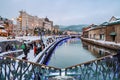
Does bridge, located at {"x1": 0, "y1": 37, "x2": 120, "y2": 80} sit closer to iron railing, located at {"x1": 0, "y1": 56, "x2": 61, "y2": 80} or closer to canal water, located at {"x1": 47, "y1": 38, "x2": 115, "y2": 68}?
iron railing, located at {"x1": 0, "y1": 56, "x2": 61, "y2": 80}

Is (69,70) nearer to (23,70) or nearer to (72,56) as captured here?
(23,70)

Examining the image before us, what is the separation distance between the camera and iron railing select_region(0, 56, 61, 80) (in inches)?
421

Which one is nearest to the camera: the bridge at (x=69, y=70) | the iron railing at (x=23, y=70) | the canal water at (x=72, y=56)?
the bridge at (x=69, y=70)

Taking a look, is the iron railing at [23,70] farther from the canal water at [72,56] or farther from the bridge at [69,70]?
the canal water at [72,56]

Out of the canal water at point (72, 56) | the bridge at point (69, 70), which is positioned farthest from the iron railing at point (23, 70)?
the canal water at point (72, 56)

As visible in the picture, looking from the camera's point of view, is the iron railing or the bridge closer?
the bridge

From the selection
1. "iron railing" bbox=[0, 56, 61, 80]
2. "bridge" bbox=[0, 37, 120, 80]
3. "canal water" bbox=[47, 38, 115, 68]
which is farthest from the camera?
"canal water" bbox=[47, 38, 115, 68]

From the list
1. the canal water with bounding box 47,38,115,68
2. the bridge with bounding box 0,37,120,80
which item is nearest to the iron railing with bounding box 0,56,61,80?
the bridge with bounding box 0,37,120,80

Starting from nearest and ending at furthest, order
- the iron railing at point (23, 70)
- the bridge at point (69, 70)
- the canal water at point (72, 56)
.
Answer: the bridge at point (69, 70)
the iron railing at point (23, 70)
the canal water at point (72, 56)

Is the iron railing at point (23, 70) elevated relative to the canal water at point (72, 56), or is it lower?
elevated

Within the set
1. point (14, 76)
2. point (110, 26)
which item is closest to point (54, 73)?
point (14, 76)

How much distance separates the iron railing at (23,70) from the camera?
10.7 m

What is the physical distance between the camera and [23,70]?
36.4 ft

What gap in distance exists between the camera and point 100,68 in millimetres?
10492
